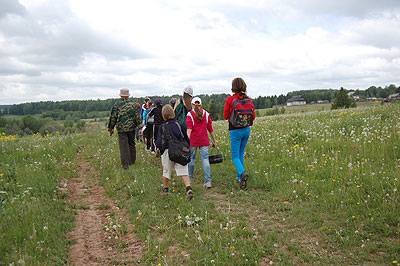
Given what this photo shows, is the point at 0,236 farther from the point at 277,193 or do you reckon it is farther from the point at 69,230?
the point at 277,193

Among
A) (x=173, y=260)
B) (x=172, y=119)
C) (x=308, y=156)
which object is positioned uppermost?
(x=172, y=119)

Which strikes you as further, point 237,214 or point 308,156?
point 308,156

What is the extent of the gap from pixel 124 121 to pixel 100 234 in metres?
4.95

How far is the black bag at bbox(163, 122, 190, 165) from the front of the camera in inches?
263

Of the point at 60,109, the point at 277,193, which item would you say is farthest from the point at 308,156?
the point at 60,109

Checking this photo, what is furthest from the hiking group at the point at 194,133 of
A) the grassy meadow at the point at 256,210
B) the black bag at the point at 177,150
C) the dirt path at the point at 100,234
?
the dirt path at the point at 100,234

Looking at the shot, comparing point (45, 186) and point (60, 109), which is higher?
point (60, 109)

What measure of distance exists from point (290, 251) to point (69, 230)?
4486mm

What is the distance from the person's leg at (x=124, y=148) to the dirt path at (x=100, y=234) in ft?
6.39

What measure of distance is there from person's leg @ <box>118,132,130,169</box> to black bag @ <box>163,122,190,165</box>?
3.58 m

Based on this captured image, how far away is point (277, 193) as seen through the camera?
6379mm

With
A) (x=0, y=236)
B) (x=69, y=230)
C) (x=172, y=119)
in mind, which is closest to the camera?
(x=0, y=236)

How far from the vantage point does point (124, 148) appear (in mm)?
9922

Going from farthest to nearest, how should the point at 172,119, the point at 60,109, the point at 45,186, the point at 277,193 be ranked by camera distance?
1. the point at 60,109
2. the point at 45,186
3. the point at 172,119
4. the point at 277,193
